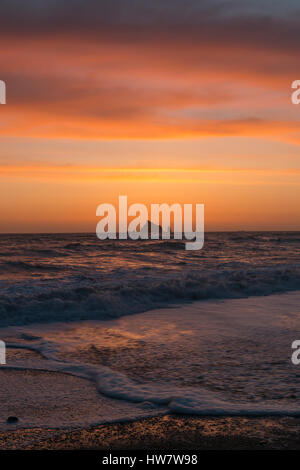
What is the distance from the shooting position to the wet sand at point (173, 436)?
145 inches

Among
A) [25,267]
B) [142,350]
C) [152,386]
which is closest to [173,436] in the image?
[152,386]

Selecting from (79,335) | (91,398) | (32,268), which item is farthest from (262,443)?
(32,268)

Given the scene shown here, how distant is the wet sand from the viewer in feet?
12.1

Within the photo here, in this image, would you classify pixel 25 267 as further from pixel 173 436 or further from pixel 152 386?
pixel 173 436

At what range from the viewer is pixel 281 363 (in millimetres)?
5984

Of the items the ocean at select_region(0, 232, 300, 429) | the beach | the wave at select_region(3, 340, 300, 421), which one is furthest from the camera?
the ocean at select_region(0, 232, 300, 429)

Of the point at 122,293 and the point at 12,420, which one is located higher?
the point at 12,420

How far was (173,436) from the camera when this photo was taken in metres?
3.85

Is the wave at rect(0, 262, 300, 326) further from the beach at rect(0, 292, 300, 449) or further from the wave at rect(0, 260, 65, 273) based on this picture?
the wave at rect(0, 260, 65, 273)

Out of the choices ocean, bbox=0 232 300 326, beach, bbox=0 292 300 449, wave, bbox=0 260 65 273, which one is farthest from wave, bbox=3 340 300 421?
wave, bbox=0 260 65 273

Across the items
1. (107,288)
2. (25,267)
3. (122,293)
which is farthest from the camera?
(25,267)

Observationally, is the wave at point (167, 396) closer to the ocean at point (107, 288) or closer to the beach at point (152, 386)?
the beach at point (152, 386)
